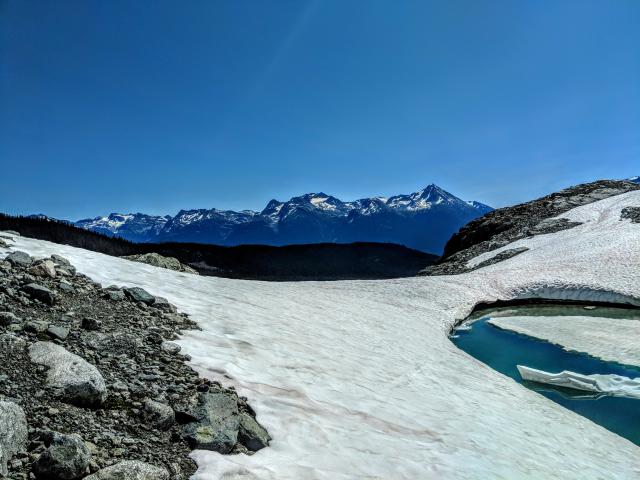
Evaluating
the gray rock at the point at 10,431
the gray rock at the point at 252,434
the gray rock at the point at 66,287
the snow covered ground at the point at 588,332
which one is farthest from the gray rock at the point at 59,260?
the snow covered ground at the point at 588,332

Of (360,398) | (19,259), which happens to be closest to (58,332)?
(19,259)

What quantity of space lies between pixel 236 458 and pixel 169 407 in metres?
1.33

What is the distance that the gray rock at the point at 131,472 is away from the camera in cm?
437

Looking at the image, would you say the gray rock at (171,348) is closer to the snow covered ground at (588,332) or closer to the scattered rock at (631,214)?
the snow covered ground at (588,332)

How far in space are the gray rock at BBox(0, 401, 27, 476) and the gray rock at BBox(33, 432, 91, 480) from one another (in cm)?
26

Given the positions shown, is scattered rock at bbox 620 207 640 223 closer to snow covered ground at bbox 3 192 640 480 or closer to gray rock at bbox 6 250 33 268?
snow covered ground at bbox 3 192 640 480

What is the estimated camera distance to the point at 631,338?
20328 mm

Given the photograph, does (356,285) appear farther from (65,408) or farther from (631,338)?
(65,408)

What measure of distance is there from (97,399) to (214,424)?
1705mm

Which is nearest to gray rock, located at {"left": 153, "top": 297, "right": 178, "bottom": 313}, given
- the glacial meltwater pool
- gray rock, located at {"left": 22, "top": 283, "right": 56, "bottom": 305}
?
gray rock, located at {"left": 22, "top": 283, "right": 56, "bottom": 305}

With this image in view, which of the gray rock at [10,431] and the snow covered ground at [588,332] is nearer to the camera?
the gray rock at [10,431]

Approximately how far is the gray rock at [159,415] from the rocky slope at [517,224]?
4319 centimetres

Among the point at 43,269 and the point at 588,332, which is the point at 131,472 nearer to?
the point at 43,269

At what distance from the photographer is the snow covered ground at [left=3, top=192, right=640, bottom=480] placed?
6.66m
